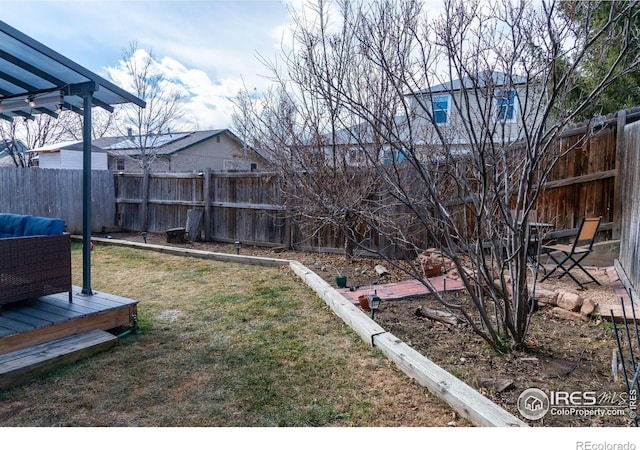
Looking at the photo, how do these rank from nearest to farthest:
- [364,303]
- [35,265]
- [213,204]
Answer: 1. [35,265]
2. [364,303]
3. [213,204]

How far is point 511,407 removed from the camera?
2.18m

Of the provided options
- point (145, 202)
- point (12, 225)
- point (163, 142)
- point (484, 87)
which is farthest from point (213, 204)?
point (163, 142)

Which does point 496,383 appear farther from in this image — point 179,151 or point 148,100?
point 179,151

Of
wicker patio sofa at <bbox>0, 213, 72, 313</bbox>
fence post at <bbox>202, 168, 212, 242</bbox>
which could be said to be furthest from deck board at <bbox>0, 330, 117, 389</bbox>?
fence post at <bbox>202, 168, 212, 242</bbox>

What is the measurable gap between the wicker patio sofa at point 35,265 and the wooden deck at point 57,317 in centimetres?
14

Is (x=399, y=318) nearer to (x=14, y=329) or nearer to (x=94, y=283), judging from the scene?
(x=14, y=329)

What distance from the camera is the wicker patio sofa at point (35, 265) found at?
3104 millimetres

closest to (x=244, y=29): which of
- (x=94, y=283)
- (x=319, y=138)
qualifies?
(x=319, y=138)

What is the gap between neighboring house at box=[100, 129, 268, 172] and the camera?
17547 mm

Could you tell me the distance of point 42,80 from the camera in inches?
166

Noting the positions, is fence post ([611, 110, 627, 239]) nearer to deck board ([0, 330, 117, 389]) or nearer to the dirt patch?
the dirt patch

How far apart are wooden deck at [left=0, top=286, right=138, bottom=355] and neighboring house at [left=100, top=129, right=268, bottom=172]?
44.3 ft

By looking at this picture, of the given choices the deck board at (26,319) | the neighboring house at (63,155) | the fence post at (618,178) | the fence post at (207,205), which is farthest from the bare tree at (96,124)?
the fence post at (618,178)

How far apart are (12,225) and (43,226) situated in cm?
78
